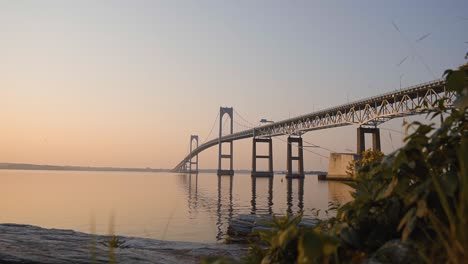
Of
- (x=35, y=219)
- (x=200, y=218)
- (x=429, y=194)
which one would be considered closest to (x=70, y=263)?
(x=429, y=194)

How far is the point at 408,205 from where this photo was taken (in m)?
2.35

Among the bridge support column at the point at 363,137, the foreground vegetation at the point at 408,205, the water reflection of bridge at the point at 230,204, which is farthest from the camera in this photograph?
the bridge support column at the point at 363,137

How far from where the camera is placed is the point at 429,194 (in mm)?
2133

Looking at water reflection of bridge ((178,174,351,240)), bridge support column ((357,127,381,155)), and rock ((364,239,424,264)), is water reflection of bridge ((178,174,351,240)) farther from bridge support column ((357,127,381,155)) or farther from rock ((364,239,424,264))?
bridge support column ((357,127,381,155))

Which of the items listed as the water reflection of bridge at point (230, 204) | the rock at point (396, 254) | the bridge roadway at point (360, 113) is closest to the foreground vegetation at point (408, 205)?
the rock at point (396, 254)

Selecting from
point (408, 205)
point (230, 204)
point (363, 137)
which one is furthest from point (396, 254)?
point (363, 137)

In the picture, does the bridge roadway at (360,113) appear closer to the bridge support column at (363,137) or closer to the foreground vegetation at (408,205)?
the bridge support column at (363,137)

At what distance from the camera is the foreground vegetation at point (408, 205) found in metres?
1.97

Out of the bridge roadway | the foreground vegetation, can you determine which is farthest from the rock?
the bridge roadway

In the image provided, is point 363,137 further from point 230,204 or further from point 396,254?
point 396,254

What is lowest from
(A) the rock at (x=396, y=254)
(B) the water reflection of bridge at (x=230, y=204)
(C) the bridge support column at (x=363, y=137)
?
(B) the water reflection of bridge at (x=230, y=204)

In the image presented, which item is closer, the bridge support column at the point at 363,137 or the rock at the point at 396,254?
the rock at the point at 396,254

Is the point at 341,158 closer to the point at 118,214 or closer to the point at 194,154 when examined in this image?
the point at 118,214

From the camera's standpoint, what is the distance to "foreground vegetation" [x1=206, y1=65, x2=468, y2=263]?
197 cm
